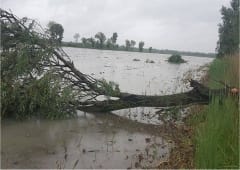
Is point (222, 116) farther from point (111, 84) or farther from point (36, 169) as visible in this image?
point (111, 84)

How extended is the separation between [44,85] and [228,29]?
33.7 m

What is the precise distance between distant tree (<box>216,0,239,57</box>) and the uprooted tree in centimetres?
3026

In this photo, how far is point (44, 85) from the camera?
8.14m

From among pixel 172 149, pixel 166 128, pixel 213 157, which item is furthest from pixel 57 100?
pixel 213 157

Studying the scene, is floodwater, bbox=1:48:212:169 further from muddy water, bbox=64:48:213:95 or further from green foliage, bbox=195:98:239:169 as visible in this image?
muddy water, bbox=64:48:213:95

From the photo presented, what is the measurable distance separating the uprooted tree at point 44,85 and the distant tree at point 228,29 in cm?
3026

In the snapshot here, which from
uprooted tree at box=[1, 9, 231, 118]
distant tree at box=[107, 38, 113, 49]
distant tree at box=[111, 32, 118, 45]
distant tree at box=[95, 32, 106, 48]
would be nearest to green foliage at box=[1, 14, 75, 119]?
uprooted tree at box=[1, 9, 231, 118]

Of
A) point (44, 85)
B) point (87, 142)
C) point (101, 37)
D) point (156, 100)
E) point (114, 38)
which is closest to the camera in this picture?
point (87, 142)

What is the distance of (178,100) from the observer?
8.56m

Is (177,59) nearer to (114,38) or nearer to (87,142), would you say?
(114,38)

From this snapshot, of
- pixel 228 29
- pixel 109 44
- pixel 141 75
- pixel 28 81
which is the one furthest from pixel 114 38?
pixel 28 81

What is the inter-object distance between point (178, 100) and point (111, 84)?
1.68 metres

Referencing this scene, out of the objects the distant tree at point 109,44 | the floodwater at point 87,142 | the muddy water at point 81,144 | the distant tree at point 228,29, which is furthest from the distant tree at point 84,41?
the muddy water at point 81,144

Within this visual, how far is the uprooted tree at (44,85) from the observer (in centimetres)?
809
